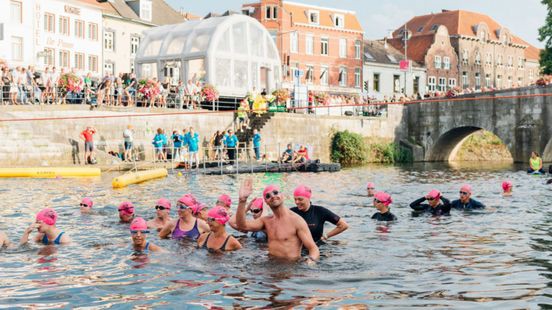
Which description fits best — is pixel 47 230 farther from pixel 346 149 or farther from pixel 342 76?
pixel 342 76

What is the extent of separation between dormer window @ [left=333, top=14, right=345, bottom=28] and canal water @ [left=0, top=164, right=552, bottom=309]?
5288 centimetres

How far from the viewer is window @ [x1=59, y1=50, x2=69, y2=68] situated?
51250 mm

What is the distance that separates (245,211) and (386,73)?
65.2m

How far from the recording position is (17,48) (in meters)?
47.5

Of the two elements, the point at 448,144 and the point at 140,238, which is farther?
the point at 448,144

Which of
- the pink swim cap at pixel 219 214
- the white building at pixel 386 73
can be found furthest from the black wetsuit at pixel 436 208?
the white building at pixel 386 73

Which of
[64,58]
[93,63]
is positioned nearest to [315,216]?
[64,58]

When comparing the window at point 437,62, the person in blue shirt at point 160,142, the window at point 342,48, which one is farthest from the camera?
the window at point 437,62

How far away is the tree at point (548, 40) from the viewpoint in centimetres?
6112

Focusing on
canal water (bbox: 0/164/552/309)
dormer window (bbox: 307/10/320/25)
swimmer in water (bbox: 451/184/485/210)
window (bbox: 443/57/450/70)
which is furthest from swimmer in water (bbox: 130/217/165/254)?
window (bbox: 443/57/450/70)

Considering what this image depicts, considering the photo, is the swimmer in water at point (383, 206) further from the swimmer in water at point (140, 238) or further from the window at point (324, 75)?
the window at point (324, 75)

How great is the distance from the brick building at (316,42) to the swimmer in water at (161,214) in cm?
4874

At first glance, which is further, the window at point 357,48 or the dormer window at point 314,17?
the window at point 357,48

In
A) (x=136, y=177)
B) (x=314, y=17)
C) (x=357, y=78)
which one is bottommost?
(x=136, y=177)
